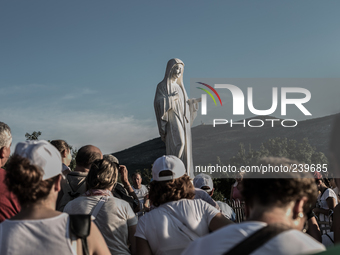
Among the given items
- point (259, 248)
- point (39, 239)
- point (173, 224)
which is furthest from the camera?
point (173, 224)

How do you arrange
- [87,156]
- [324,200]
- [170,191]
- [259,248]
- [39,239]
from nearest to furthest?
[259,248] < [39,239] < [170,191] < [87,156] < [324,200]

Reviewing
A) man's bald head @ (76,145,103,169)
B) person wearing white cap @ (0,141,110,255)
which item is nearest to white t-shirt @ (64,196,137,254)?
man's bald head @ (76,145,103,169)

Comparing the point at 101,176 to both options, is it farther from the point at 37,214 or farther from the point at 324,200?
the point at 324,200

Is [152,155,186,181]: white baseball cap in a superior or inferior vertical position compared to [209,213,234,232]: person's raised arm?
superior

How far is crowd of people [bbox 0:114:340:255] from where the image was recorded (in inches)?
51.7

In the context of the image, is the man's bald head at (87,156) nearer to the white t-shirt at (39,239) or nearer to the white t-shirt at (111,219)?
the white t-shirt at (111,219)

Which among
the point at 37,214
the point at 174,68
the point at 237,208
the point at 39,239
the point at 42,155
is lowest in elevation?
the point at 237,208

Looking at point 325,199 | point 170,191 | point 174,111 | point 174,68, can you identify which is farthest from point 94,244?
point 174,68

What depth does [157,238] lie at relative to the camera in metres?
2.54

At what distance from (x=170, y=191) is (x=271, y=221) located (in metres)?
1.34

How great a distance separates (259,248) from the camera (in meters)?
1.23

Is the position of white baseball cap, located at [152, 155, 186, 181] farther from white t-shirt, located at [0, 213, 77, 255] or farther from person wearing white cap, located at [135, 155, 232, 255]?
white t-shirt, located at [0, 213, 77, 255]

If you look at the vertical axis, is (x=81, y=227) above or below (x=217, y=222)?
above

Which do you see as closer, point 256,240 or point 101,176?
point 256,240
